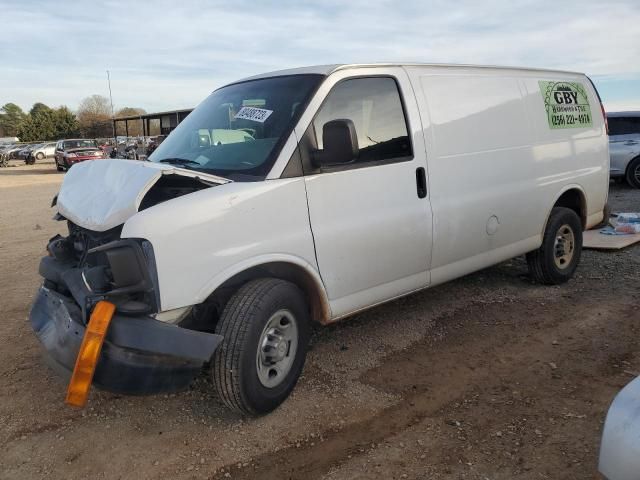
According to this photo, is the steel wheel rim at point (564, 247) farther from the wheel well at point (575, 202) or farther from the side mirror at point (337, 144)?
the side mirror at point (337, 144)

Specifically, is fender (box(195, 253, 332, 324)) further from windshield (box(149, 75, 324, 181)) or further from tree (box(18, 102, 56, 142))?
tree (box(18, 102, 56, 142))

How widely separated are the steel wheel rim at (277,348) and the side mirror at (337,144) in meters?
0.98

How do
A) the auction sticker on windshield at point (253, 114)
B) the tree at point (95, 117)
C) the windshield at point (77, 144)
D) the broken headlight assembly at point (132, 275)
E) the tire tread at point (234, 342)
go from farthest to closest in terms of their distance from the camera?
the tree at point (95, 117) < the windshield at point (77, 144) < the auction sticker on windshield at point (253, 114) < the tire tread at point (234, 342) < the broken headlight assembly at point (132, 275)

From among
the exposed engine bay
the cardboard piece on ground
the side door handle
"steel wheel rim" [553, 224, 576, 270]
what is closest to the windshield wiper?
the exposed engine bay

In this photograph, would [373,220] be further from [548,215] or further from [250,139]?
[548,215]

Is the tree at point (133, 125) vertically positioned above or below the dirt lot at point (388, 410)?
above

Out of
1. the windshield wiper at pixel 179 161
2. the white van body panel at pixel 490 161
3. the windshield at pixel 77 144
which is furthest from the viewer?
the windshield at pixel 77 144

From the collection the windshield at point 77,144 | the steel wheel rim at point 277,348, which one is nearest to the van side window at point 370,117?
the steel wheel rim at point 277,348

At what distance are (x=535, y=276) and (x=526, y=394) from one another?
2425mm

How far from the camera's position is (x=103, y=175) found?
351 centimetres

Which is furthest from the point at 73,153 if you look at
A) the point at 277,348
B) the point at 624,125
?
the point at 277,348

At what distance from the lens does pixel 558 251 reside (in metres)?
5.77


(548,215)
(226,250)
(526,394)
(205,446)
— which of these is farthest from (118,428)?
(548,215)

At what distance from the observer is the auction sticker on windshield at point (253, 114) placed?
12.2 feet
